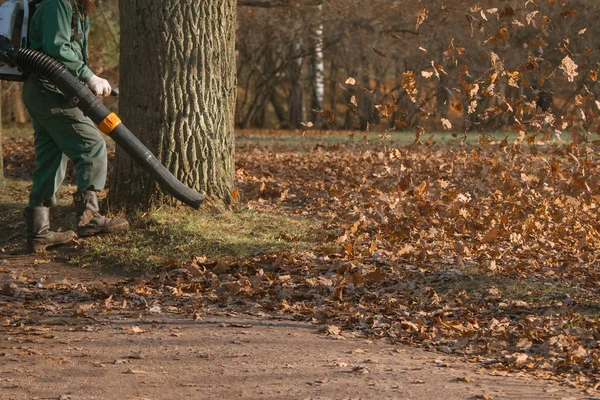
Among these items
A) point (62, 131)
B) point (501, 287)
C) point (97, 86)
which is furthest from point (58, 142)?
point (501, 287)

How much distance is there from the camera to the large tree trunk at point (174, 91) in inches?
325

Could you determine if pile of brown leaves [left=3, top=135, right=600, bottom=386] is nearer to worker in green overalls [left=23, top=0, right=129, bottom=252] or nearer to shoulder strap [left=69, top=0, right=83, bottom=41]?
worker in green overalls [left=23, top=0, right=129, bottom=252]

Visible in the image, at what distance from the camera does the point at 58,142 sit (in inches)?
293

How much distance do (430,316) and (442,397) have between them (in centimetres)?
162

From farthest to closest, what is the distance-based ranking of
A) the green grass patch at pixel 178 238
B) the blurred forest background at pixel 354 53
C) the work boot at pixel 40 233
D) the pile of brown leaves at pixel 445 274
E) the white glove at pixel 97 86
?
1. the blurred forest background at pixel 354 53
2. the work boot at pixel 40 233
3. the green grass patch at pixel 178 238
4. the white glove at pixel 97 86
5. the pile of brown leaves at pixel 445 274

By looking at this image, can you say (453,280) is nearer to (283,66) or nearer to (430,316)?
(430,316)

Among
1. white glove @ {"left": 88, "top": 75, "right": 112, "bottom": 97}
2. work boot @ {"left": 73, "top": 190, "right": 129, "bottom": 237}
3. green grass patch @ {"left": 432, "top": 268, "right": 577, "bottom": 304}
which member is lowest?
green grass patch @ {"left": 432, "top": 268, "right": 577, "bottom": 304}

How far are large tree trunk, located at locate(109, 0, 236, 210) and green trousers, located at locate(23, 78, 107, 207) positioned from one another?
800mm

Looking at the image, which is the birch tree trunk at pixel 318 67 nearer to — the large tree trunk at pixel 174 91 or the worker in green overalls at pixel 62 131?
the large tree trunk at pixel 174 91

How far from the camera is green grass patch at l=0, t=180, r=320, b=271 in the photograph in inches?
299

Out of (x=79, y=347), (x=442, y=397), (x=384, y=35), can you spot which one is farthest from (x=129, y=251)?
(x=384, y=35)

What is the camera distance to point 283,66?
26281 mm

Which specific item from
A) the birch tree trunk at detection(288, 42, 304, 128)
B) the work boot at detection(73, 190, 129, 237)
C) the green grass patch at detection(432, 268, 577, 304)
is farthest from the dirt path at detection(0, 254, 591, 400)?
the birch tree trunk at detection(288, 42, 304, 128)

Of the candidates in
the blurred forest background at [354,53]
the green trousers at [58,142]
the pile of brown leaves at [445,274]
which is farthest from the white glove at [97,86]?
the blurred forest background at [354,53]
